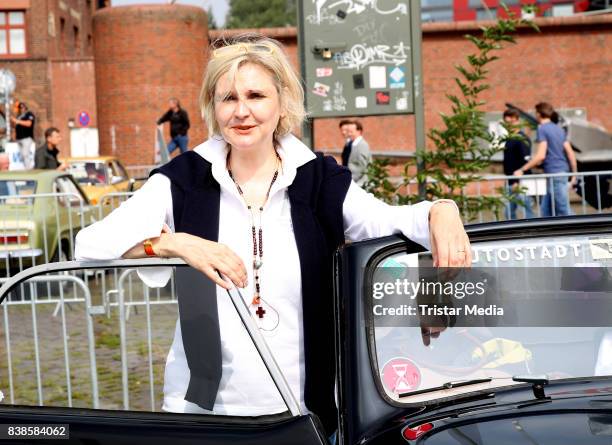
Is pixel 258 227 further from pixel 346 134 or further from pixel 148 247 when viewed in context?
pixel 346 134

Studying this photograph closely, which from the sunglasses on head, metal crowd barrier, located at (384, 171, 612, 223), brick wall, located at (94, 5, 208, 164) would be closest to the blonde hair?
the sunglasses on head

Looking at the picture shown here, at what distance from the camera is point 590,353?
2.82 metres

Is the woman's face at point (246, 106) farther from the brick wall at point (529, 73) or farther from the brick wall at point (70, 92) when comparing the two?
the brick wall at point (70, 92)

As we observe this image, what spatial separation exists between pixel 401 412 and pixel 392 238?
1.56 ft

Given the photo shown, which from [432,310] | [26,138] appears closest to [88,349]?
[432,310]

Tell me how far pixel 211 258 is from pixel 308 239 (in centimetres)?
33

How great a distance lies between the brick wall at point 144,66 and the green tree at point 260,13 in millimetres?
58220

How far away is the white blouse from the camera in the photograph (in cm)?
291

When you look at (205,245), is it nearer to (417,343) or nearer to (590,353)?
(417,343)

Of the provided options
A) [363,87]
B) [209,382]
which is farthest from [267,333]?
[363,87]

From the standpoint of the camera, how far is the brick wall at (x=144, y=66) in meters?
34.2

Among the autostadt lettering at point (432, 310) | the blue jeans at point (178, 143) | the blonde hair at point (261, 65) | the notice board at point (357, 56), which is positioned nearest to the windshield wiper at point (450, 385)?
the autostadt lettering at point (432, 310)

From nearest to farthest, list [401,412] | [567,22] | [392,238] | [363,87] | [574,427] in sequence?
[574,427], [401,412], [392,238], [363,87], [567,22]

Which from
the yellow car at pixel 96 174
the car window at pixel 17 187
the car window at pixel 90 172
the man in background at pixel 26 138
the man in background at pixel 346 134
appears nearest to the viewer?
the car window at pixel 17 187
